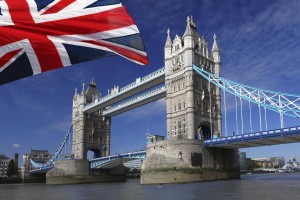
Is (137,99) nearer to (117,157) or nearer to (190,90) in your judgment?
(117,157)

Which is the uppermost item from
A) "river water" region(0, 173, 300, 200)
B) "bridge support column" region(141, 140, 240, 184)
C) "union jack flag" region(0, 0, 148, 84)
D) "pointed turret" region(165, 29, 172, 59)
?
"pointed turret" region(165, 29, 172, 59)

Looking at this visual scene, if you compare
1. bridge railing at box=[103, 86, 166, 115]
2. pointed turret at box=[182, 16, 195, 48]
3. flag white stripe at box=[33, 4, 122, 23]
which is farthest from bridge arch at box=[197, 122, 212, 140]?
flag white stripe at box=[33, 4, 122, 23]

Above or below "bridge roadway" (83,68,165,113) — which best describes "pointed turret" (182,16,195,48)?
above

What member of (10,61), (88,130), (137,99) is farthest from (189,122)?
(10,61)

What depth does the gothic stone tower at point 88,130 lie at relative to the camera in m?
76.3

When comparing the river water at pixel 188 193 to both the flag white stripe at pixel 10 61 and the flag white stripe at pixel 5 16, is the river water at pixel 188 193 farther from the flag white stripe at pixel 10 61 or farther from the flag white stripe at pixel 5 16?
the flag white stripe at pixel 5 16

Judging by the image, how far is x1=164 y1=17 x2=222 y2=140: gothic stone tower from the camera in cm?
4962

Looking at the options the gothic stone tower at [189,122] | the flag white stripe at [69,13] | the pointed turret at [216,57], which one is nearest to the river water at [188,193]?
the gothic stone tower at [189,122]

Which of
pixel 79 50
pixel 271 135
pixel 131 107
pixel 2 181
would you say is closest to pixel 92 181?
pixel 131 107

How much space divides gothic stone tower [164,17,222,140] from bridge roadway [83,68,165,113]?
4111 mm

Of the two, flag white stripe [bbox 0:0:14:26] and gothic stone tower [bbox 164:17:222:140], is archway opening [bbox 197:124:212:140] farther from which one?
flag white stripe [bbox 0:0:14:26]

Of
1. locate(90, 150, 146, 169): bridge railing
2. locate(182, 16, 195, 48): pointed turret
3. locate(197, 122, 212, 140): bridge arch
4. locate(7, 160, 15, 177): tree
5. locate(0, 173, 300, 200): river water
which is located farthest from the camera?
locate(7, 160, 15, 177): tree

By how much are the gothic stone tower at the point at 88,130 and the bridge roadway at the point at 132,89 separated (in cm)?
213

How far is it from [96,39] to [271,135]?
37.6 m
